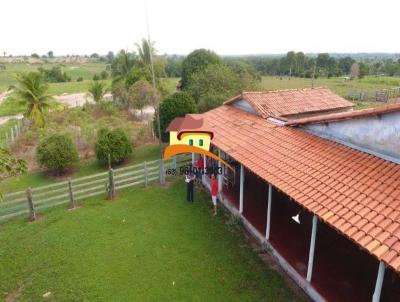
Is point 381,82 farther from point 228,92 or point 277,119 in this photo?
point 277,119

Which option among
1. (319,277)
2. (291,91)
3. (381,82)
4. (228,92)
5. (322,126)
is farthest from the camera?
(381,82)

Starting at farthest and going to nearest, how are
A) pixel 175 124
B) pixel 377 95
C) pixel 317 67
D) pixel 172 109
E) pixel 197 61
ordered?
pixel 317 67 < pixel 197 61 < pixel 377 95 < pixel 172 109 < pixel 175 124

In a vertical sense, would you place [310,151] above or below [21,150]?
above

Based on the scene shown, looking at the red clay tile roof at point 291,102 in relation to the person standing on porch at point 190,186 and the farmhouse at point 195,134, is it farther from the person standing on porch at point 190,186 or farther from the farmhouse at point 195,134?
the person standing on porch at point 190,186

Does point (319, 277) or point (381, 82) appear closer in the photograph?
point (319, 277)

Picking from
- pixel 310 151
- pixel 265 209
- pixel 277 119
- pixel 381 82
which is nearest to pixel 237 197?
pixel 265 209

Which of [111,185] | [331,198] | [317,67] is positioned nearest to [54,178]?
[111,185]

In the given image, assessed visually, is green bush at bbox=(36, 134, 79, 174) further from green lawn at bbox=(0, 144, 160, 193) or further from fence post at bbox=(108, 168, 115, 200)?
fence post at bbox=(108, 168, 115, 200)
